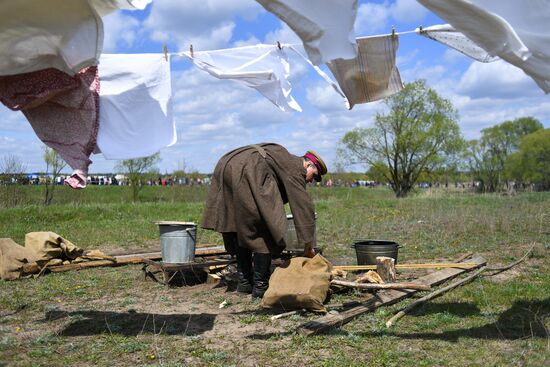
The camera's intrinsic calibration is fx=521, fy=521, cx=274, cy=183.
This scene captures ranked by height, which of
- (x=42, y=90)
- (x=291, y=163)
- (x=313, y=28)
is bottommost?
(x=291, y=163)

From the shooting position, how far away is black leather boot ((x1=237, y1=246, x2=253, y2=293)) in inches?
227

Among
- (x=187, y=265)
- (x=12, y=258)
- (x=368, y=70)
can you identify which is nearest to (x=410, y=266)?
(x=368, y=70)

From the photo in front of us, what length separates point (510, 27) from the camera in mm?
3092

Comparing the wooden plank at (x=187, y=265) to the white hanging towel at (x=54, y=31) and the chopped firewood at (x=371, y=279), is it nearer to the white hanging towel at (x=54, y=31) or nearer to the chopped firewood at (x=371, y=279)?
the chopped firewood at (x=371, y=279)

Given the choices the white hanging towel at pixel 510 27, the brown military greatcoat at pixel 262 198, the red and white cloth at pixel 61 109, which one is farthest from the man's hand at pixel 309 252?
the white hanging towel at pixel 510 27

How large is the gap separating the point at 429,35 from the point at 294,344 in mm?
3010

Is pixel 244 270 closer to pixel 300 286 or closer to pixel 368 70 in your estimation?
pixel 300 286

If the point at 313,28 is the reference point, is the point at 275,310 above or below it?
below

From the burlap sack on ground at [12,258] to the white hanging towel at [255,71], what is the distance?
377 centimetres

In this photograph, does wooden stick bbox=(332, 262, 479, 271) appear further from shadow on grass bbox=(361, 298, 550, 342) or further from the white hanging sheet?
the white hanging sheet

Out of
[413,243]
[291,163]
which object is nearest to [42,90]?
[291,163]

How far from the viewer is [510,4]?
10.5 ft

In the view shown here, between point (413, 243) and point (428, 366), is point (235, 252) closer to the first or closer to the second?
point (428, 366)

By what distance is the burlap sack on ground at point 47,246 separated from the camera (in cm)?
709
